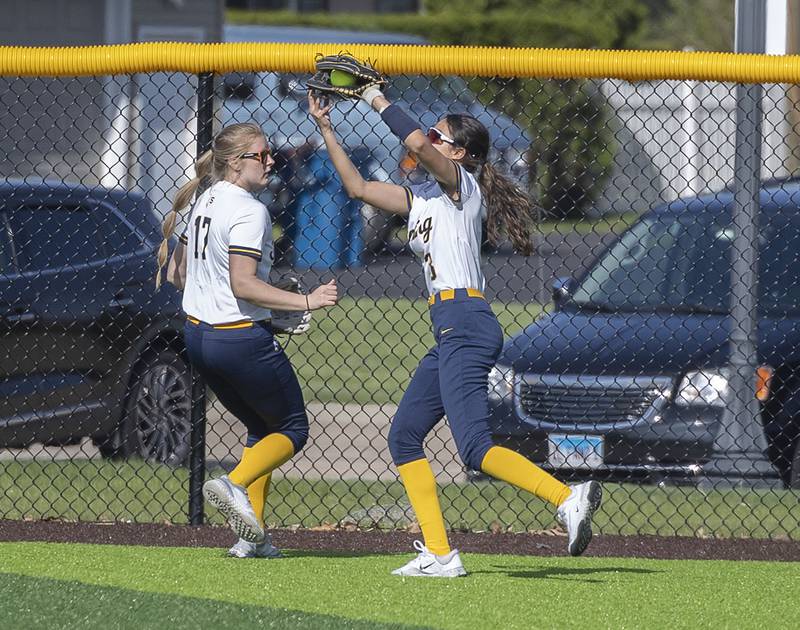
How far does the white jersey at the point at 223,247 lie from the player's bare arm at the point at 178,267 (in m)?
0.25

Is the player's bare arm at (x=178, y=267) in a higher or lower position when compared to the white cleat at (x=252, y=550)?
higher

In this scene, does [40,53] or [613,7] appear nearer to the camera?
[40,53]

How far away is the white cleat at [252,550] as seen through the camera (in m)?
6.00

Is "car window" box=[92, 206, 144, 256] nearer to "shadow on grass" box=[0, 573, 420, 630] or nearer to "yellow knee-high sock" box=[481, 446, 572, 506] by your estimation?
"shadow on grass" box=[0, 573, 420, 630]

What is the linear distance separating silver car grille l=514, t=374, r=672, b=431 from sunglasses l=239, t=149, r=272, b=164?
2.39 meters

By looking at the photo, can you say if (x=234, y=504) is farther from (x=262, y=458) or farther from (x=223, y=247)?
(x=223, y=247)

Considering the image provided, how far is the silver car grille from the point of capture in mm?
7332

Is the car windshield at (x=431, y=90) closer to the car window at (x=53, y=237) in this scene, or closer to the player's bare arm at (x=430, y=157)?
the car window at (x=53, y=237)

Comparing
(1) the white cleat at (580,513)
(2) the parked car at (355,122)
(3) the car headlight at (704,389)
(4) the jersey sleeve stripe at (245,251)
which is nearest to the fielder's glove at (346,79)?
(4) the jersey sleeve stripe at (245,251)

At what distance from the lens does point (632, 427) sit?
7.29m

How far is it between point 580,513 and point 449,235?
109 cm

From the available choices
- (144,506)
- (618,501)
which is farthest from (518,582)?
(144,506)

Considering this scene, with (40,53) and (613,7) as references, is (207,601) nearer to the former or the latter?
(40,53)

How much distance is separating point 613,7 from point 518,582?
23700 mm
